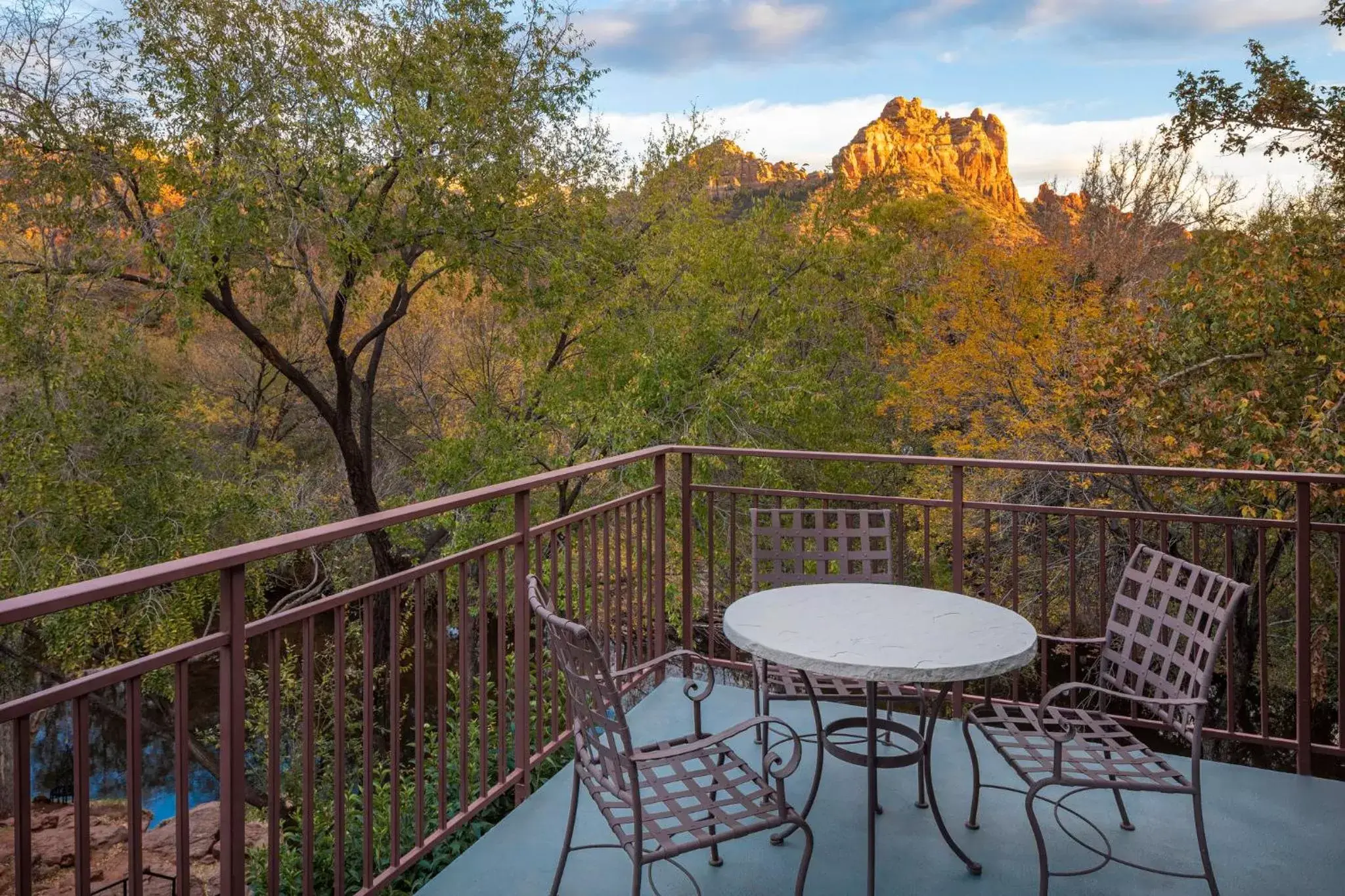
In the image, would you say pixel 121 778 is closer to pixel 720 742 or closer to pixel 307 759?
pixel 307 759

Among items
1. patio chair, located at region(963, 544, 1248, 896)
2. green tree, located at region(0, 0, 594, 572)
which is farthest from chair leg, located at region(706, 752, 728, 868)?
green tree, located at region(0, 0, 594, 572)

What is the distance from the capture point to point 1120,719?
2.84 metres

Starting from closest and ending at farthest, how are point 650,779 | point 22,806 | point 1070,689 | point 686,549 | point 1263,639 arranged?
point 22,806
point 650,779
point 1070,689
point 1263,639
point 686,549

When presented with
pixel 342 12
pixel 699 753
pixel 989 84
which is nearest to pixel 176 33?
pixel 342 12

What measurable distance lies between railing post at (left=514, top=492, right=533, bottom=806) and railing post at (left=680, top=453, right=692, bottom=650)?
1.24m

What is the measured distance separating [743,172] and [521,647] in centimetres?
1325

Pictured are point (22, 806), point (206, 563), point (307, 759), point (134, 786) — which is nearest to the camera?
point (22, 806)

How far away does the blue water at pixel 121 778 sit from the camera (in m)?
10.4

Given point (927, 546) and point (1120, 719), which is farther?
point (927, 546)

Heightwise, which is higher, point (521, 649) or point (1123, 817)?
point (521, 649)

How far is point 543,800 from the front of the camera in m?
3.09

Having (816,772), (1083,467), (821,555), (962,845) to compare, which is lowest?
(962,845)

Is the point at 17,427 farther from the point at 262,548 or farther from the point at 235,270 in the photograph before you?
the point at 262,548

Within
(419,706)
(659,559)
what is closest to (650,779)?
(419,706)
